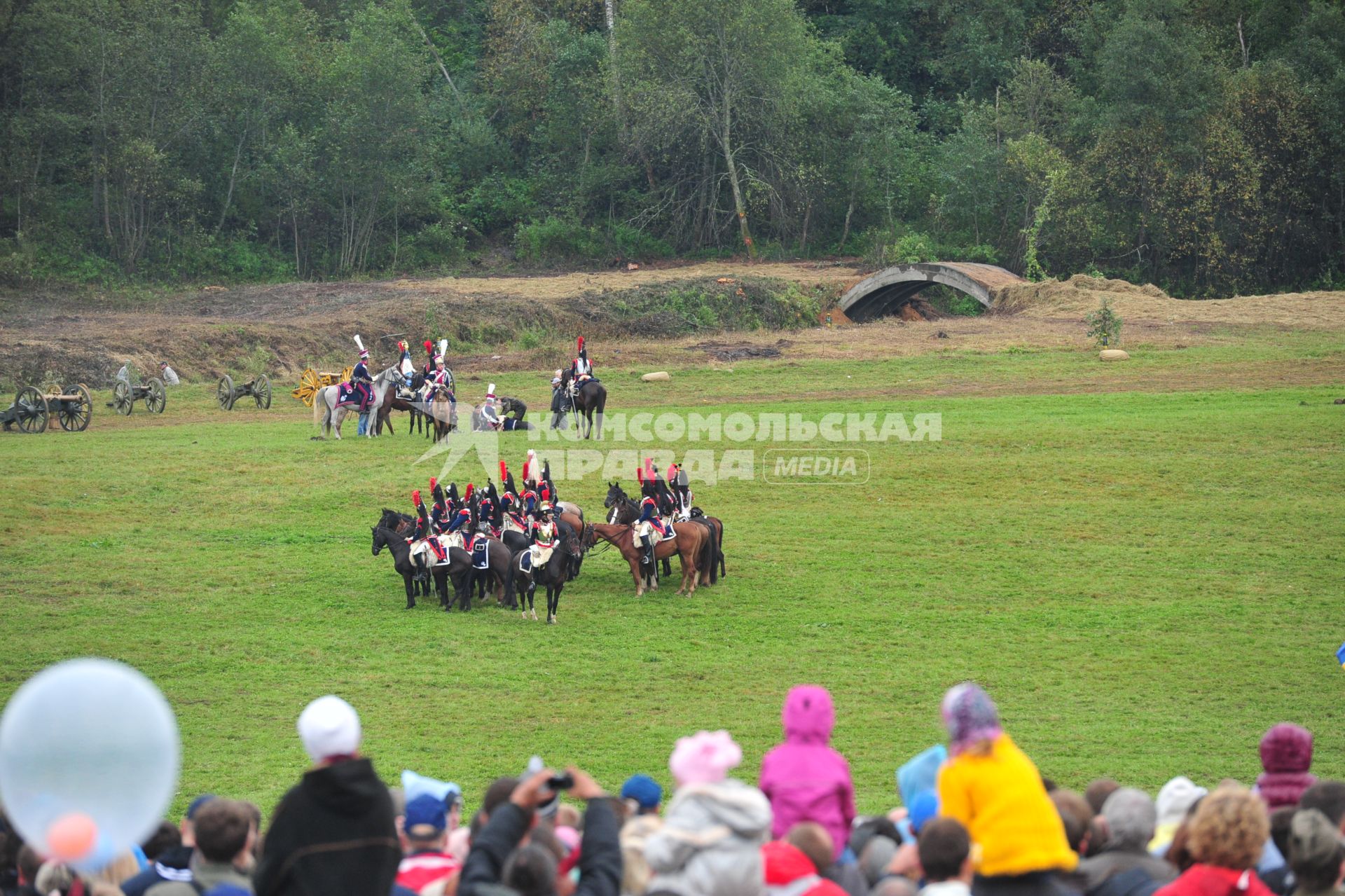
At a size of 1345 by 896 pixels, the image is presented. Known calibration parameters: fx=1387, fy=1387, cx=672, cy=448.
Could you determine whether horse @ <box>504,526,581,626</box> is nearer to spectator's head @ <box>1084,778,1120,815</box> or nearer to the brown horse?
the brown horse

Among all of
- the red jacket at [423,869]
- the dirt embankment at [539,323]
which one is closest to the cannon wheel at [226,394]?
the dirt embankment at [539,323]

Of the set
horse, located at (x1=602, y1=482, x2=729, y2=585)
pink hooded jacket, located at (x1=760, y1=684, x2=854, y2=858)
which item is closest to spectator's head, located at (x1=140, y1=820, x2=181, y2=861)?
pink hooded jacket, located at (x1=760, y1=684, x2=854, y2=858)

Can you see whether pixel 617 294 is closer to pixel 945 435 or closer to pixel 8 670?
pixel 945 435

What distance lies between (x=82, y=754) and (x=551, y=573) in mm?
10733

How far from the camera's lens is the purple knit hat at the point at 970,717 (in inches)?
194

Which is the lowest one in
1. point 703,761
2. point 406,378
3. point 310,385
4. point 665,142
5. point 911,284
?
point 703,761

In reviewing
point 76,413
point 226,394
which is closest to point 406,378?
point 226,394

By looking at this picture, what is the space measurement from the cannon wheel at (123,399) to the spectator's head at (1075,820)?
26.3 m

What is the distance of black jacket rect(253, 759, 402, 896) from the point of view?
4715mm

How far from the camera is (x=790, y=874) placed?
4977 mm

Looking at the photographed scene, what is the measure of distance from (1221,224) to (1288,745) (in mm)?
43379

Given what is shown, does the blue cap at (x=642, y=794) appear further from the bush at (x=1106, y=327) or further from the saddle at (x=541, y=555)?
the bush at (x=1106, y=327)

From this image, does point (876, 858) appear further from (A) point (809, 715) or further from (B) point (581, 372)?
(B) point (581, 372)

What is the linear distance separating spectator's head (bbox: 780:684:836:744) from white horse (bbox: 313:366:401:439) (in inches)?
817
